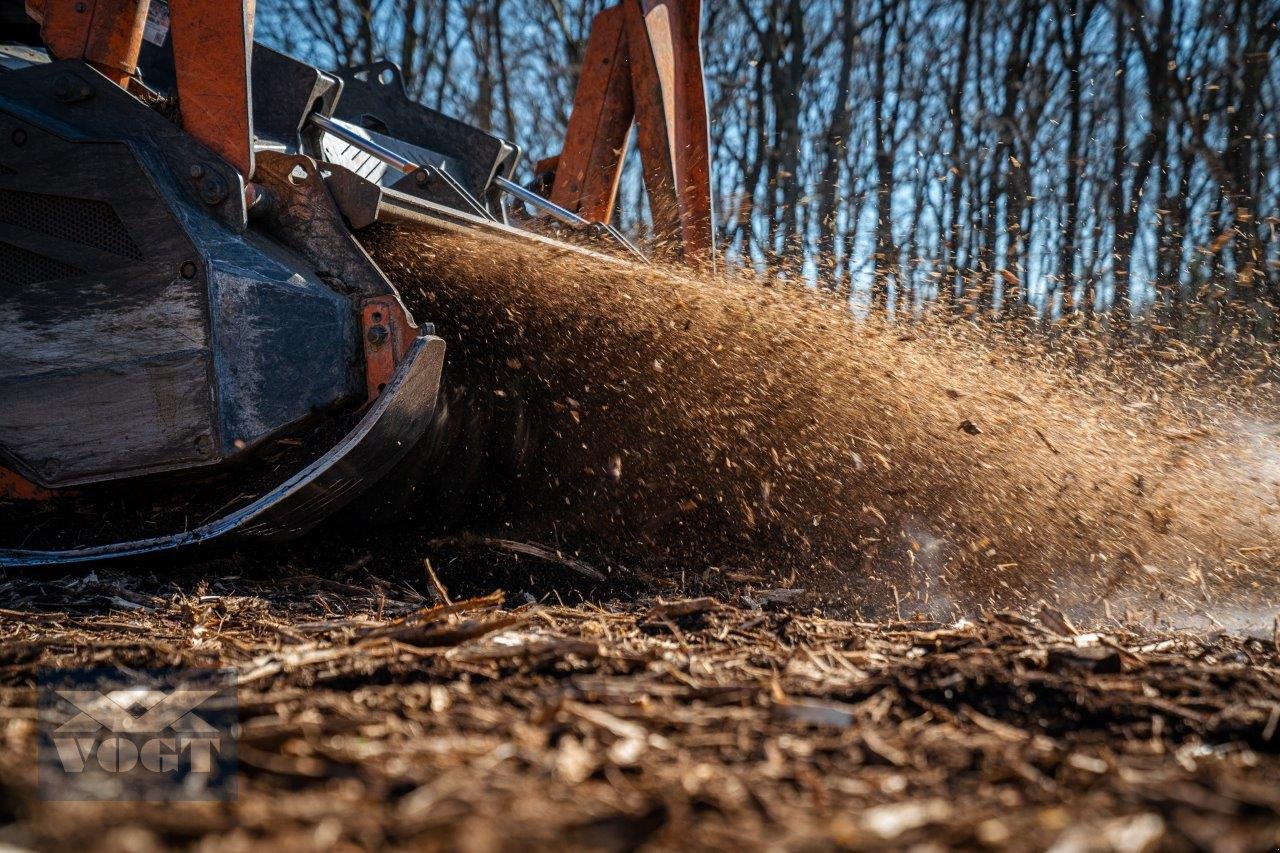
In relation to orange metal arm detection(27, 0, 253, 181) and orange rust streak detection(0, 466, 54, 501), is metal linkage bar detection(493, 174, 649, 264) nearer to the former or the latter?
orange metal arm detection(27, 0, 253, 181)

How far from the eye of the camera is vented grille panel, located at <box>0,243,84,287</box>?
266 centimetres

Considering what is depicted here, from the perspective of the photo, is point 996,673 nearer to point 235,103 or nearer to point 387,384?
point 387,384

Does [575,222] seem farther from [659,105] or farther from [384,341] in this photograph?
[384,341]

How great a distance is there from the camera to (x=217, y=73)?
2.75 metres

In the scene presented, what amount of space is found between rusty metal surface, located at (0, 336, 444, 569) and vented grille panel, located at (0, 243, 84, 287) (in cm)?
75

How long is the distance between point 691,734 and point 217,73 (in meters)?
2.37

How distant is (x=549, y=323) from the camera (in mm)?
3484

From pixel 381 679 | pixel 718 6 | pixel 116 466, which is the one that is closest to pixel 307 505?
pixel 116 466

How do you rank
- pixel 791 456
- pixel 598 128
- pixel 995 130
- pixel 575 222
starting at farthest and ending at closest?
1. pixel 995 130
2. pixel 598 128
3. pixel 575 222
4. pixel 791 456

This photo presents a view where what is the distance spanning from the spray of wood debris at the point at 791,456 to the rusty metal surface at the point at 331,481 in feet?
2.48

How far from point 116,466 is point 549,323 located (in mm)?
1462

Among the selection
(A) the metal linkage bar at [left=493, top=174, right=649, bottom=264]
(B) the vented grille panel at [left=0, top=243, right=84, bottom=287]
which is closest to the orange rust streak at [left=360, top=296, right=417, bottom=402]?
(B) the vented grille panel at [left=0, top=243, right=84, bottom=287]

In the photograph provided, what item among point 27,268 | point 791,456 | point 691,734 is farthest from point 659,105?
point 691,734

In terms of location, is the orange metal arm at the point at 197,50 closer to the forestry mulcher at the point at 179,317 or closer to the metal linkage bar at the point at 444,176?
the forestry mulcher at the point at 179,317
